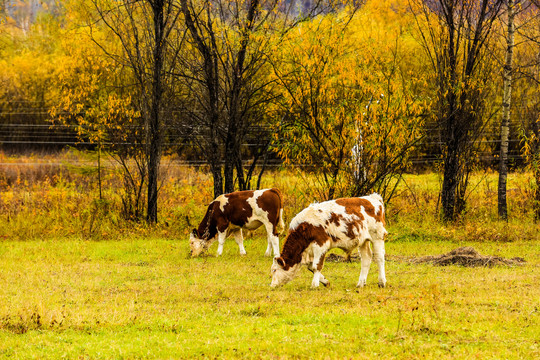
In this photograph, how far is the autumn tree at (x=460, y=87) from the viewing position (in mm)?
20625

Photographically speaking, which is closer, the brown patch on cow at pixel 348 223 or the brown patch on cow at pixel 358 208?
the brown patch on cow at pixel 348 223

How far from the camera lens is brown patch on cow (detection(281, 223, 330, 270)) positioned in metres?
11.6

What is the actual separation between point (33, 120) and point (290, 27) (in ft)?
89.3

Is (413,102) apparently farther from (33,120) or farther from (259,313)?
(33,120)

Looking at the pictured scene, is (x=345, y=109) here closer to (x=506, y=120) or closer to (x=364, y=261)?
(x=506, y=120)

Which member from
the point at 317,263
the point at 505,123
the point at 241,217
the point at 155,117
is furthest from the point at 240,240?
the point at 505,123

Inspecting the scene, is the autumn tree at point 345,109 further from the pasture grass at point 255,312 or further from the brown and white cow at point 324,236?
the brown and white cow at point 324,236

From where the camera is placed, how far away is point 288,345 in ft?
→ 26.3

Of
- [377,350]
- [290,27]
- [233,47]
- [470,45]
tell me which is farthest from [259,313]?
[470,45]

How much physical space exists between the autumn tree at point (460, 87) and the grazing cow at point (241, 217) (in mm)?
7251

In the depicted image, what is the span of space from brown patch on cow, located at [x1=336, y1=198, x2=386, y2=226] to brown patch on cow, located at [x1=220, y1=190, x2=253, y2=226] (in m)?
4.76

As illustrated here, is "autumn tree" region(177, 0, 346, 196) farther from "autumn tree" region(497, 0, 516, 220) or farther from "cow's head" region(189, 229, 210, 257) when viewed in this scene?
"autumn tree" region(497, 0, 516, 220)

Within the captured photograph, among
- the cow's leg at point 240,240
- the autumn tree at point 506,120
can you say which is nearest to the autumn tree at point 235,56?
the cow's leg at point 240,240

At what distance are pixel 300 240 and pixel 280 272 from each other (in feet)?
2.29
